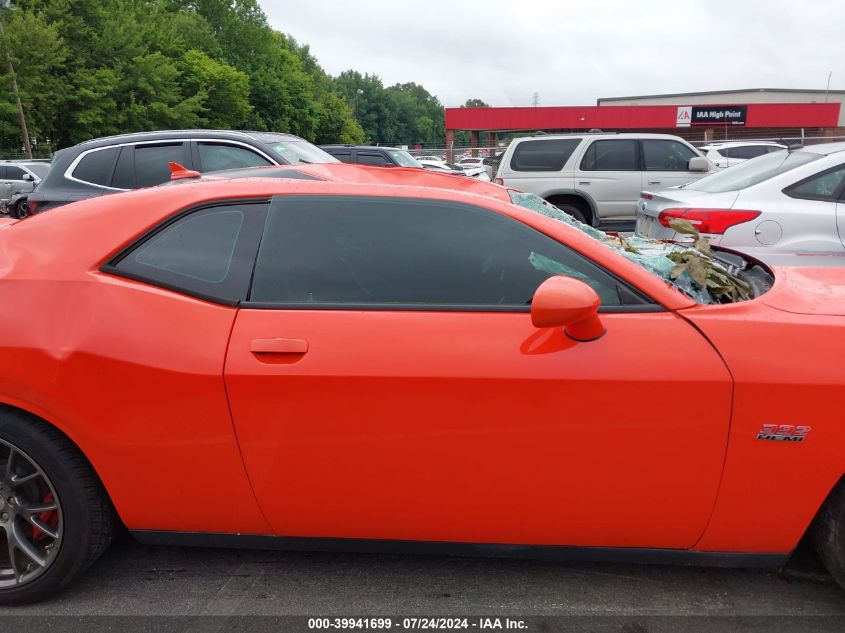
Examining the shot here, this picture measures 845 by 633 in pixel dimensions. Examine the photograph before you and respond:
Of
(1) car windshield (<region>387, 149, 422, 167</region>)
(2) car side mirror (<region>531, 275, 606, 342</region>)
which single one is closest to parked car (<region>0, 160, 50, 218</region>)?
(1) car windshield (<region>387, 149, 422, 167</region>)

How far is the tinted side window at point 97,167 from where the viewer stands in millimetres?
7070

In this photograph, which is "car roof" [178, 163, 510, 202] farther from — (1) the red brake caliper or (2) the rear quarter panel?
(1) the red brake caliper

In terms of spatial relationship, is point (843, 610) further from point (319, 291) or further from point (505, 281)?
point (319, 291)

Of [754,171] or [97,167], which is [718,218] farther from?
[97,167]

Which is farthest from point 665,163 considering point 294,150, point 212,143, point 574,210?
point 212,143

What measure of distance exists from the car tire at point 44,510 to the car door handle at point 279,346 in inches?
31.6

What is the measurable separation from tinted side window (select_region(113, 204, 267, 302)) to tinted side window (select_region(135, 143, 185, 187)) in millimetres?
5293

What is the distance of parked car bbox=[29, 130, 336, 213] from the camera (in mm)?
7043

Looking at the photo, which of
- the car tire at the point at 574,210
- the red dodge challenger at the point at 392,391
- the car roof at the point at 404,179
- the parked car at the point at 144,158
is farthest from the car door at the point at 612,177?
the red dodge challenger at the point at 392,391

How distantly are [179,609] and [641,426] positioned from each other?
1.80m

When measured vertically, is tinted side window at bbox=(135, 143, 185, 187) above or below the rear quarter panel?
above

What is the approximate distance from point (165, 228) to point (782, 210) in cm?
442

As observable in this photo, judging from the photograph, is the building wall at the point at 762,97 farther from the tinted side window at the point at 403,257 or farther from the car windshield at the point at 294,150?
the tinted side window at the point at 403,257

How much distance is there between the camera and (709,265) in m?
2.70
